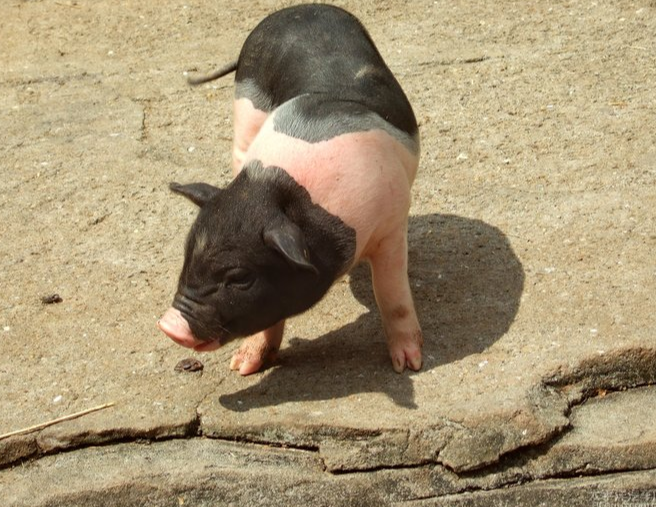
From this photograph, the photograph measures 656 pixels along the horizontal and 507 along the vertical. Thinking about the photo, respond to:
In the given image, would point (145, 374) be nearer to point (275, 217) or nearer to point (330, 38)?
point (275, 217)

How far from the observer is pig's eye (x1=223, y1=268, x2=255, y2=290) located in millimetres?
4508

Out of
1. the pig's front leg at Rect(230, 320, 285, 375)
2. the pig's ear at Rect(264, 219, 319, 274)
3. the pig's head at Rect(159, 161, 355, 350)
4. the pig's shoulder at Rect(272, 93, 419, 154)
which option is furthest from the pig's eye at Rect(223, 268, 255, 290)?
the pig's shoulder at Rect(272, 93, 419, 154)

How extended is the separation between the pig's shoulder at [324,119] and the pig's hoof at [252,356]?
880 millimetres

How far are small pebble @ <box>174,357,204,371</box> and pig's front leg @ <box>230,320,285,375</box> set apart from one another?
14 centimetres

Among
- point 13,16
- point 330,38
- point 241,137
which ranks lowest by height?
point 13,16

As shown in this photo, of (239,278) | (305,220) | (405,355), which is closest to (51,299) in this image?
(239,278)

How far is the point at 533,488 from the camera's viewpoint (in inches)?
178

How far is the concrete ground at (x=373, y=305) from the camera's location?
14.9 feet

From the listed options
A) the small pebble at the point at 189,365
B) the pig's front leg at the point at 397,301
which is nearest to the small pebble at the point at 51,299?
the small pebble at the point at 189,365

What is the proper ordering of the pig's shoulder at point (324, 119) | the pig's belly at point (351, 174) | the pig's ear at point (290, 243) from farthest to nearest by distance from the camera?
the pig's shoulder at point (324, 119) < the pig's belly at point (351, 174) < the pig's ear at point (290, 243)

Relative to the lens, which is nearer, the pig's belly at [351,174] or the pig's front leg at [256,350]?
the pig's belly at [351,174]

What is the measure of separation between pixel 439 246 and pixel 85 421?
2.00 m

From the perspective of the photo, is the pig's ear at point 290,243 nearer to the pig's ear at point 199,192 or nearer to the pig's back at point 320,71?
the pig's ear at point 199,192

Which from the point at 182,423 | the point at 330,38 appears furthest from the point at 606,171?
the point at 182,423
